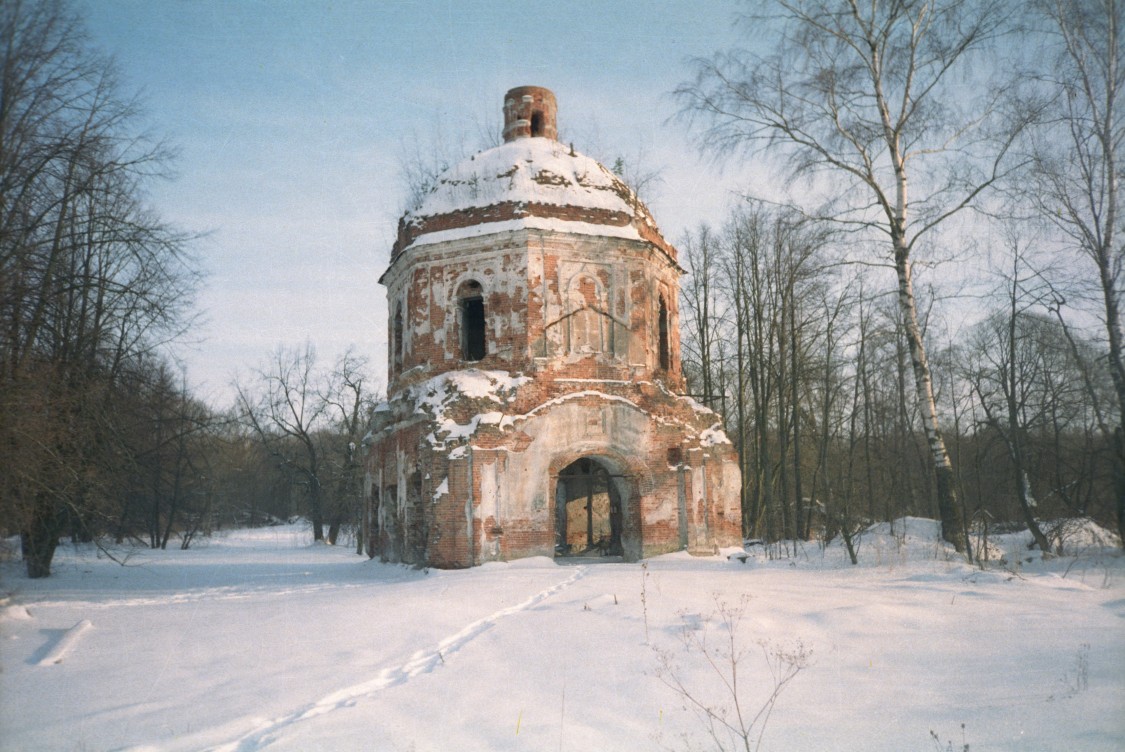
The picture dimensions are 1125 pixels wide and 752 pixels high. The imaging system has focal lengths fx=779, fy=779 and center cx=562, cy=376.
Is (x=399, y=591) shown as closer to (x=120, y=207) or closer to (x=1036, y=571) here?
(x=120, y=207)

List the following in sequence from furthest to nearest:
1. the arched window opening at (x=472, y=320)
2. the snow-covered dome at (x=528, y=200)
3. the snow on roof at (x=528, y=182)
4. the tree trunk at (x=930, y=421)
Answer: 1. the arched window opening at (x=472, y=320)
2. the snow on roof at (x=528, y=182)
3. the snow-covered dome at (x=528, y=200)
4. the tree trunk at (x=930, y=421)

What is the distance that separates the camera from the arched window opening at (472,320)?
16.1 m

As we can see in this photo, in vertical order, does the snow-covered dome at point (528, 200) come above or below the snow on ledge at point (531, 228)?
above

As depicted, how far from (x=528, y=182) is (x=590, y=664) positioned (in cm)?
1149

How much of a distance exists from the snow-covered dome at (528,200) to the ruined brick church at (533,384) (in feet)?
0.12

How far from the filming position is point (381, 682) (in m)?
6.16

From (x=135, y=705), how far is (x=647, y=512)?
10.5 metres

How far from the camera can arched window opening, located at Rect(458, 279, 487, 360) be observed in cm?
1609

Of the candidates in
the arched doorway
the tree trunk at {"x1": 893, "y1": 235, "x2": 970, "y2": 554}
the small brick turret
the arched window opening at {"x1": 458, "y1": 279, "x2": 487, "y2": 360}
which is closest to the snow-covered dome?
the small brick turret

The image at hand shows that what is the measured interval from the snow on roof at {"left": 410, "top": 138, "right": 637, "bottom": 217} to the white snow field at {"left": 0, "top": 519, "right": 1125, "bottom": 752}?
8096 millimetres

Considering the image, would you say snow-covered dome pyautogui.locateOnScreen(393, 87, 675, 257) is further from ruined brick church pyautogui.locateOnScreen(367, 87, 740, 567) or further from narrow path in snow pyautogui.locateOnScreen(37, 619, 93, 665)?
narrow path in snow pyautogui.locateOnScreen(37, 619, 93, 665)

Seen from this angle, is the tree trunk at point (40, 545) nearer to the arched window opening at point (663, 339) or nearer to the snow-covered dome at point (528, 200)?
the snow-covered dome at point (528, 200)

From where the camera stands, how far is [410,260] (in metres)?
16.5

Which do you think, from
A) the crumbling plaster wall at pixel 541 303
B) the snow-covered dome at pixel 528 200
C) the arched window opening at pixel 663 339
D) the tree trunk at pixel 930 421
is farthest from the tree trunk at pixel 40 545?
the tree trunk at pixel 930 421
